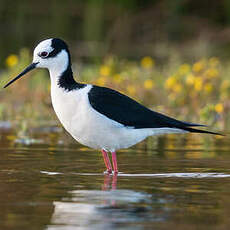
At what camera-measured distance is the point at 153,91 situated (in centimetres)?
1422

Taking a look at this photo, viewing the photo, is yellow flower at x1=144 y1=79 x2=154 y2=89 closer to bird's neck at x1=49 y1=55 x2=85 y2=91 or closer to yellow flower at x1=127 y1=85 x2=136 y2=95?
yellow flower at x1=127 y1=85 x2=136 y2=95

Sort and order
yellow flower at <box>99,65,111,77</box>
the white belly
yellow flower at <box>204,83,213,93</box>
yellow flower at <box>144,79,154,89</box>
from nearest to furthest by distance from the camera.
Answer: the white belly, yellow flower at <box>204,83,213,93</box>, yellow flower at <box>144,79,154,89</box>, yellow flower at <box>99,65,111,77</box>

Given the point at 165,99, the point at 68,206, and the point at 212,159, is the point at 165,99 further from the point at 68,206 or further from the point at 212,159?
the point at 68,206

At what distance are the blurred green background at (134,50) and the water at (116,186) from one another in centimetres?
251

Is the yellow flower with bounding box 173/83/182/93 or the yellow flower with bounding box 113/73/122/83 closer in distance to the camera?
the yellow flower with bounding box 173/83/182/93

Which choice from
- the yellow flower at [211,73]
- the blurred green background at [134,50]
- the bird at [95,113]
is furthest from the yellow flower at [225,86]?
the bird at [95,113]

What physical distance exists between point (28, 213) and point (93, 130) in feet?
6.81

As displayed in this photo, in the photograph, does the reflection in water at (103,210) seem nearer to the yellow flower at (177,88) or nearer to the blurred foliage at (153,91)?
the blurred foliage at (153,91)

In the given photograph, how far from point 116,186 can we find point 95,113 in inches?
35.8

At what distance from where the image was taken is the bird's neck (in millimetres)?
8352

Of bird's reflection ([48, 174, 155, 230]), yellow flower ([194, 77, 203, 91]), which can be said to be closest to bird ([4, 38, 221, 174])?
bird's reflection ([48, 174, 155, 230])

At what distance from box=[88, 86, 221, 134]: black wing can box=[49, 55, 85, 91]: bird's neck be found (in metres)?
0.25

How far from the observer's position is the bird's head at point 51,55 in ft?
27.5

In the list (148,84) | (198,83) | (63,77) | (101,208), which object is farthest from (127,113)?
(148,84)
